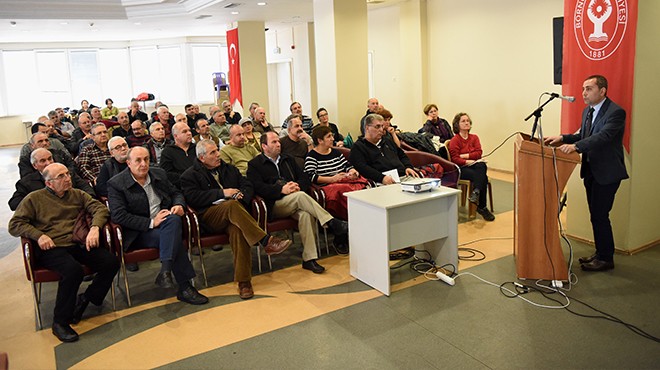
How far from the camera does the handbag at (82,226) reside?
3.71 m

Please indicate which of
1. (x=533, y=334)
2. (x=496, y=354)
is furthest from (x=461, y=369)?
(x=533, y=334)

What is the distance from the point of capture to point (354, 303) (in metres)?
3.80

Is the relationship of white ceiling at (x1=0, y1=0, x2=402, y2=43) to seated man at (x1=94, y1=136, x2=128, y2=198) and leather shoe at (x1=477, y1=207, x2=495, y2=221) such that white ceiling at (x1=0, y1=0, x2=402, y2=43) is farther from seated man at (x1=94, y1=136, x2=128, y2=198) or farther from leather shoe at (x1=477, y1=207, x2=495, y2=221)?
seated man at (x1=94, y1=136, x2=128, y2=198)

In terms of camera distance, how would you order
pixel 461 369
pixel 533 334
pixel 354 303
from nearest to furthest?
pixel 461 369 → pixel 533 334 → pixel 354 303

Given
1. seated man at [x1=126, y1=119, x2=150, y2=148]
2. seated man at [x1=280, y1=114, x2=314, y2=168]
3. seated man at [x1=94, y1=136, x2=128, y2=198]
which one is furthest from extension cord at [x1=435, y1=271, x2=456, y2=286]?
seated man at [x1=126, y1=119, x2=150, y2=148]

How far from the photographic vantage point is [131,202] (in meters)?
4.00

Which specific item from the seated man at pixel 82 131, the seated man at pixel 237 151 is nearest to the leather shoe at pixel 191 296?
the seated man at pixel 237 151

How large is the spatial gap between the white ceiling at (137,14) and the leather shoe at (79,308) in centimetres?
664

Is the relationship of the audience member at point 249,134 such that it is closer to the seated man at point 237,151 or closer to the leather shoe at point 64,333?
the seated man at point 237,151

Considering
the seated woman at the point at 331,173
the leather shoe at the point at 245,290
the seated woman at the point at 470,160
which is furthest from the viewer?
the seated woman at the point at 470,160

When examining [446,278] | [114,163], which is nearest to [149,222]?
[114,163]

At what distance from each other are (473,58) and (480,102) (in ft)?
2.30

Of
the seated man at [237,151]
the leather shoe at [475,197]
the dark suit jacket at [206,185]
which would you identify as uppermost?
the seated man at [237,151]

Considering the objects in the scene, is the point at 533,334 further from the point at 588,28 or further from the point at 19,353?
the point at 19,353
